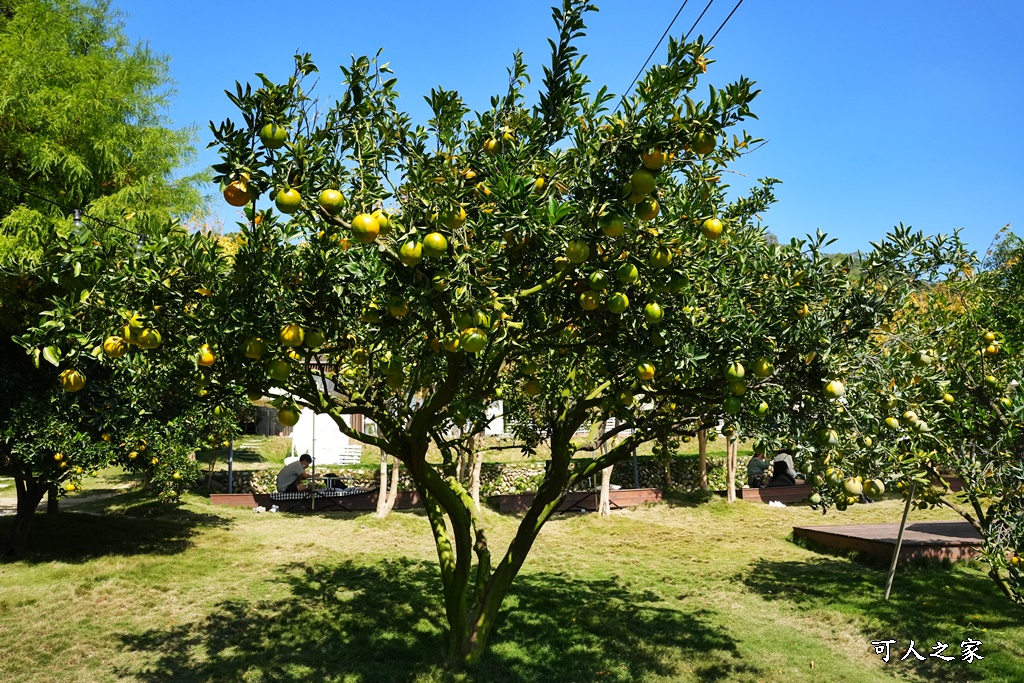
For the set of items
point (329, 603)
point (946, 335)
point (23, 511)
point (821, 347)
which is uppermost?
point (946, 335)

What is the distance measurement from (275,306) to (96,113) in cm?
767

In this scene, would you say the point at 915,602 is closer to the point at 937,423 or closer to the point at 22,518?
the point at 937,423

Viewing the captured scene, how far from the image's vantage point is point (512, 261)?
12.5ft

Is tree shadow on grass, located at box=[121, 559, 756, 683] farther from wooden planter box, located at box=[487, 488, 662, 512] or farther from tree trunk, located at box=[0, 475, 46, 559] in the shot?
wooden planter box, located at box=[487, 488, 662, 512]

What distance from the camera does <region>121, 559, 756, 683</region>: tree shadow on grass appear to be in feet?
18.4

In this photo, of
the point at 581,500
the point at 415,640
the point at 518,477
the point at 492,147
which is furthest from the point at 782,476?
the point at 492,147

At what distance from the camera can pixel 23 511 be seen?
9.18 m

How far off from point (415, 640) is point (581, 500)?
9.01 meters

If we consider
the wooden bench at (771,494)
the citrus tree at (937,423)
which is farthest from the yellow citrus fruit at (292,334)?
the wooden bench at (771,494)

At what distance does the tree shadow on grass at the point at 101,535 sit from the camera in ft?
31.5

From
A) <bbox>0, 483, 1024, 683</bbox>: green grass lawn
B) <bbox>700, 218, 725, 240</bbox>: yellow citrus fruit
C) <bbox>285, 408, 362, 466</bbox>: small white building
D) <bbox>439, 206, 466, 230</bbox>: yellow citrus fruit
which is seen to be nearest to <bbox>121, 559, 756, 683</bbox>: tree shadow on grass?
<bbox>0, 483, 1024, 683</bbox>: green grass lawn

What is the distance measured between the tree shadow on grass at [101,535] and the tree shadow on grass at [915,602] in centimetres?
855

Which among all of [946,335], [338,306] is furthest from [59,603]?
[946,335]

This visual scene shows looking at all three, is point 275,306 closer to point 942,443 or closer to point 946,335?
point 942,443
